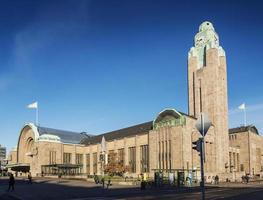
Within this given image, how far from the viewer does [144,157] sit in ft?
317

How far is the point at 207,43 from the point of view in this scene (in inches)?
3875

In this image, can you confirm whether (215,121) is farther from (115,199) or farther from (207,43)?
(115,199)

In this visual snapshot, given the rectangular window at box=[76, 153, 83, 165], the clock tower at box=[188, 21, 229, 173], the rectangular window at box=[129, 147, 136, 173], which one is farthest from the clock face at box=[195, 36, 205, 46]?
the rectangular window at box=[76, 153, 83, 165]

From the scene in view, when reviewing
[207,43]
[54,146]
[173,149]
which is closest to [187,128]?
[173,149]

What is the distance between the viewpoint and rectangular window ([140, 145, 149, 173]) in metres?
95.6

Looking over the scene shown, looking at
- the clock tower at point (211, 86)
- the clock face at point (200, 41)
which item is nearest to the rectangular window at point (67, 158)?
the clock tower at point (211, 86)

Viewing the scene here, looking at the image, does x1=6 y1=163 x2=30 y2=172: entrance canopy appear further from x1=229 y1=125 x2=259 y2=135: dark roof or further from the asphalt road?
the asphalt road

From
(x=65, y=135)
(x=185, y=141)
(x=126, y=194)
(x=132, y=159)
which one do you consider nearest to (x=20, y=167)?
(x=65, y=135)

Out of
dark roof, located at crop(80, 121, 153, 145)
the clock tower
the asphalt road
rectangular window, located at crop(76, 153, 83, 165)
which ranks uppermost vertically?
the clock tower

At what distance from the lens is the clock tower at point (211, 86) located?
92562 mm

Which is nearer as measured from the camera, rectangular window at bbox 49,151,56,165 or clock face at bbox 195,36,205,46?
clock face at bbox 195,36,205,46

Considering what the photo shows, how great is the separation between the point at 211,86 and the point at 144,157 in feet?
74.4

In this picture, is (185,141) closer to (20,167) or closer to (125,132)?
(125,132)

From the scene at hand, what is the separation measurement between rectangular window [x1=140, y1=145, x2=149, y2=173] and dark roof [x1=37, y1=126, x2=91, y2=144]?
103ft
